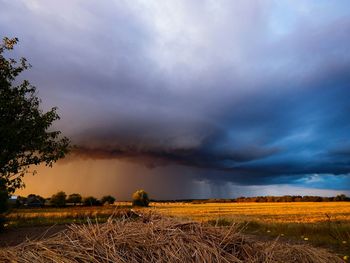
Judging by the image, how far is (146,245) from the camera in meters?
3.04

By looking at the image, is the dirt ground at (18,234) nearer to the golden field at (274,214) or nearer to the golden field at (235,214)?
the golden field at (235,214)

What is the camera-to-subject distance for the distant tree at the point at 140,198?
70281 mm

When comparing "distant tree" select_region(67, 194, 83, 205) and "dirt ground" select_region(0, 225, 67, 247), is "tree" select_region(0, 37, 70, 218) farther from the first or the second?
"distant tree" select_region(67, 194, 83, 205)

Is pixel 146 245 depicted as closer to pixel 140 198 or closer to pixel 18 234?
pixel 18 234

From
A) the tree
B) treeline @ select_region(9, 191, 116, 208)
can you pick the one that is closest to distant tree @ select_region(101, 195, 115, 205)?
treeline @ select_region(9, 191, 116, 208)

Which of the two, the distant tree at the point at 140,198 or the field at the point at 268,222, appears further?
the distant tree at the point at 140,198

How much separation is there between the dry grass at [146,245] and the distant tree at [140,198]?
67.5 meters

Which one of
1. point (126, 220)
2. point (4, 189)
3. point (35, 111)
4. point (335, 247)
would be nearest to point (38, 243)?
point (126, 220)

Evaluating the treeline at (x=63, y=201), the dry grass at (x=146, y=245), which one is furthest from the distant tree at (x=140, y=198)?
the dry grass at (x=146, y=245)

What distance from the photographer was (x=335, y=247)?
40.8 ft

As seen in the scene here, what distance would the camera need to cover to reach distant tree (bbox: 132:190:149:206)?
70281mm

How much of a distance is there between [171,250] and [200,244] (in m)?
0.27

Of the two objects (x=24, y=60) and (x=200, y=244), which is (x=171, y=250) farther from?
(x=24, y=60)

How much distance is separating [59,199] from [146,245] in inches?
2863
